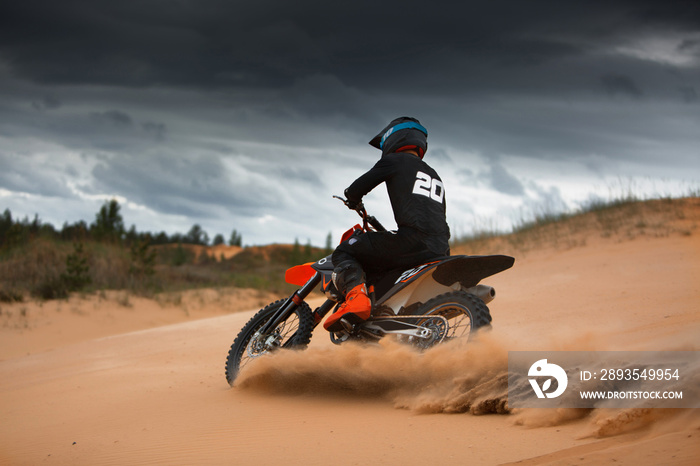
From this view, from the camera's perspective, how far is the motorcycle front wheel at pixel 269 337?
17.3 feet

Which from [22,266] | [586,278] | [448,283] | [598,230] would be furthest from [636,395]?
[22,266]

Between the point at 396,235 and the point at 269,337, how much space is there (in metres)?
1.59

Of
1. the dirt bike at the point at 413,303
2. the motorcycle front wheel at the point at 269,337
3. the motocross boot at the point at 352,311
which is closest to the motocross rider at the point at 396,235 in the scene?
the motocross boot at the point at 352,311

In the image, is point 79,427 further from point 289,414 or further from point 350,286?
point 350,286

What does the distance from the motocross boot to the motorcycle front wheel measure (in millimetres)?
569

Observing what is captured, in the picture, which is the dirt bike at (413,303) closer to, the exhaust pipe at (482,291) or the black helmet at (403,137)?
the exhaust pipe at (482,291)

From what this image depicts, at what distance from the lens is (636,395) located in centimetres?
326

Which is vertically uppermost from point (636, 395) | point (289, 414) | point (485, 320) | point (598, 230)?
point (598, 230)

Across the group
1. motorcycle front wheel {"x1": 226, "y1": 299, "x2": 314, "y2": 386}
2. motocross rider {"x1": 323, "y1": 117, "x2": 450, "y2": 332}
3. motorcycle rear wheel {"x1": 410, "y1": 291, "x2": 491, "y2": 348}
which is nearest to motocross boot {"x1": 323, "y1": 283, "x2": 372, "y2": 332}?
motocross rider {"x1": 323, "y1": 117, "x2": 450, "y2": 332}

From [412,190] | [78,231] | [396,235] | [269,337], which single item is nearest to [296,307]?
[269,337]

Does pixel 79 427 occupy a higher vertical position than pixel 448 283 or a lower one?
lower

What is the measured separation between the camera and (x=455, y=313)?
4.36 meters

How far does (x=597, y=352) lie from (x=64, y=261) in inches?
668

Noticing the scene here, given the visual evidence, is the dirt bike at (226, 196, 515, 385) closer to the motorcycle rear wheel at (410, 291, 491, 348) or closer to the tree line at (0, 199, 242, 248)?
the motorcycle rear wheel at (410, 291, 491, 348)
